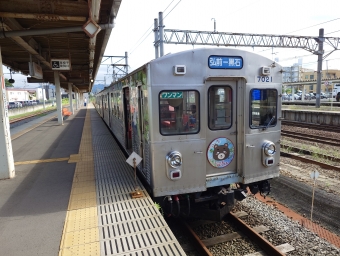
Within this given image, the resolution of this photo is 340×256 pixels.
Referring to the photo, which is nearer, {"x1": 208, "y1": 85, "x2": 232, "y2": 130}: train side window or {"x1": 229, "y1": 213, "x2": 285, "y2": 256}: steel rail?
{"x1": 229, "y1": 213, "x2": 285, "y2": 256}: steel rail

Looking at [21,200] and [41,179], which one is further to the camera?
[41,179]

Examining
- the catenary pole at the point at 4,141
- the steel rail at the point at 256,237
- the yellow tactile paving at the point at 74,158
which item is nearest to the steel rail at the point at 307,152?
the steel rail at the point at 256,237

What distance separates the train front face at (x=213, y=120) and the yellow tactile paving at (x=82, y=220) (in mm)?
1175

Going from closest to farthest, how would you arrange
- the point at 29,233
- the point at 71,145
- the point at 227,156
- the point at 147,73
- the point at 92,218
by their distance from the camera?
the point at 29,233 < the point at 92,218 < the point at 147,73 < the point at 227,156 < the point at 71,145

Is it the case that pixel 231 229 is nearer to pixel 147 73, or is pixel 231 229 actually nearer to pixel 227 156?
pixel 227 156

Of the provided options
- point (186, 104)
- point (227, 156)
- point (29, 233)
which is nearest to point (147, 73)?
point (186, 104)

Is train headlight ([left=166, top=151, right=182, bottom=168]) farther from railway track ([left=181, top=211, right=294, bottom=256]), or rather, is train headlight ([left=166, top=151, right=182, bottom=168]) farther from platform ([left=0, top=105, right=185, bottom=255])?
railway track ([left=181, top=211, right=294, bottom=256])

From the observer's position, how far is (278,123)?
5.24 m

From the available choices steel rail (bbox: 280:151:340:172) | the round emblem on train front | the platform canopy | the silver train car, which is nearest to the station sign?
the platform canopy

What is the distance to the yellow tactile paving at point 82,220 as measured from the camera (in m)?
3.32

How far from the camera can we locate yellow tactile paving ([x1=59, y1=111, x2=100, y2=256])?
10.9 ft

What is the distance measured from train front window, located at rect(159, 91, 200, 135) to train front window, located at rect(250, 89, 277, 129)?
114 centimetres

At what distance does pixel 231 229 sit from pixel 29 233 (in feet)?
11.6

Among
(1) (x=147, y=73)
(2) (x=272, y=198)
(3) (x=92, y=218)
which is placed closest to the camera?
(3) (x=92, y=218)
